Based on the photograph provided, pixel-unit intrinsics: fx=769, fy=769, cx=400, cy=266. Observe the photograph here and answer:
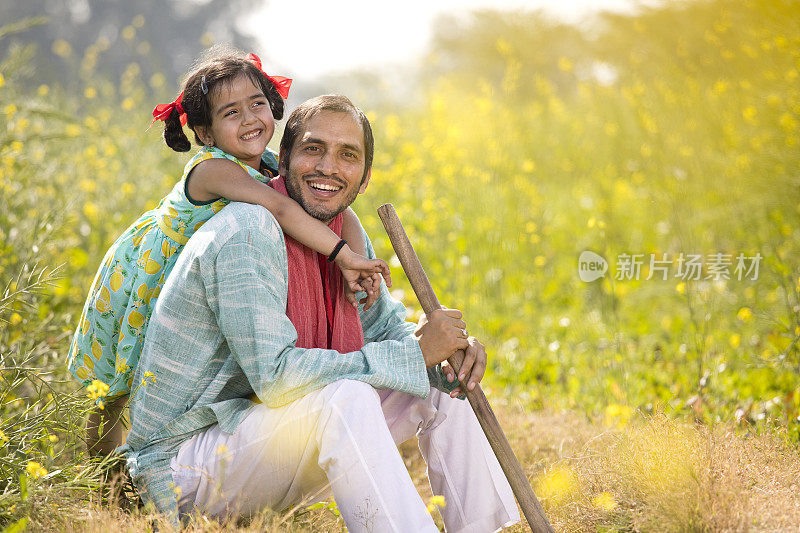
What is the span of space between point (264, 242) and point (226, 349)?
1.03 feet

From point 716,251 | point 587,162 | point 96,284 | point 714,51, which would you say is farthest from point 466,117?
point 96,284

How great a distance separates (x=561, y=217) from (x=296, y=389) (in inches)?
179

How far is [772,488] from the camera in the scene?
2.05 metres

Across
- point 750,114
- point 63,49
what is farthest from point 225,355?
point 63,49

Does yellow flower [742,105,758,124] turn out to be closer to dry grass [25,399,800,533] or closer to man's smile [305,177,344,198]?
dry grass [25,399,800,533]

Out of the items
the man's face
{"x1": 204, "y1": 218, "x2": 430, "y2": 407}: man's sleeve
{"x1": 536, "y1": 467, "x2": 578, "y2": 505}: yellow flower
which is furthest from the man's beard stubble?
{"x1": 536, "y1": 467, "x2": 578, "y2": 505}: yellow flower

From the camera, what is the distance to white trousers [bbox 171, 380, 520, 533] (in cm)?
168

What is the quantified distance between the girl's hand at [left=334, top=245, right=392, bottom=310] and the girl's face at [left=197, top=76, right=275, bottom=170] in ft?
1.64

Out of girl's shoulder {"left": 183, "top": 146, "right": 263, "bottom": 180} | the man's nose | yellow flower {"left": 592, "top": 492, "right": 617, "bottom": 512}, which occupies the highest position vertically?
girl's shoulder {"left": 183, "top": 146, "right": 263, "bottom": 180}

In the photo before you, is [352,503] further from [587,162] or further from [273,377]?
[587,162]

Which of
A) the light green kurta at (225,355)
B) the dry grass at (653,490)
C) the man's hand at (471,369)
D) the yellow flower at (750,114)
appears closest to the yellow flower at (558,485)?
the dry grass at (653,490)

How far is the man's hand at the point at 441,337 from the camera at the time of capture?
6.34 feet

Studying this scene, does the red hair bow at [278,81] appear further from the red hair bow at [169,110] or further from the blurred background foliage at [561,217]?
the blurred background foliage at [561,217]

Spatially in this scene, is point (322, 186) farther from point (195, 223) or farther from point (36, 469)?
point (36, 469)
